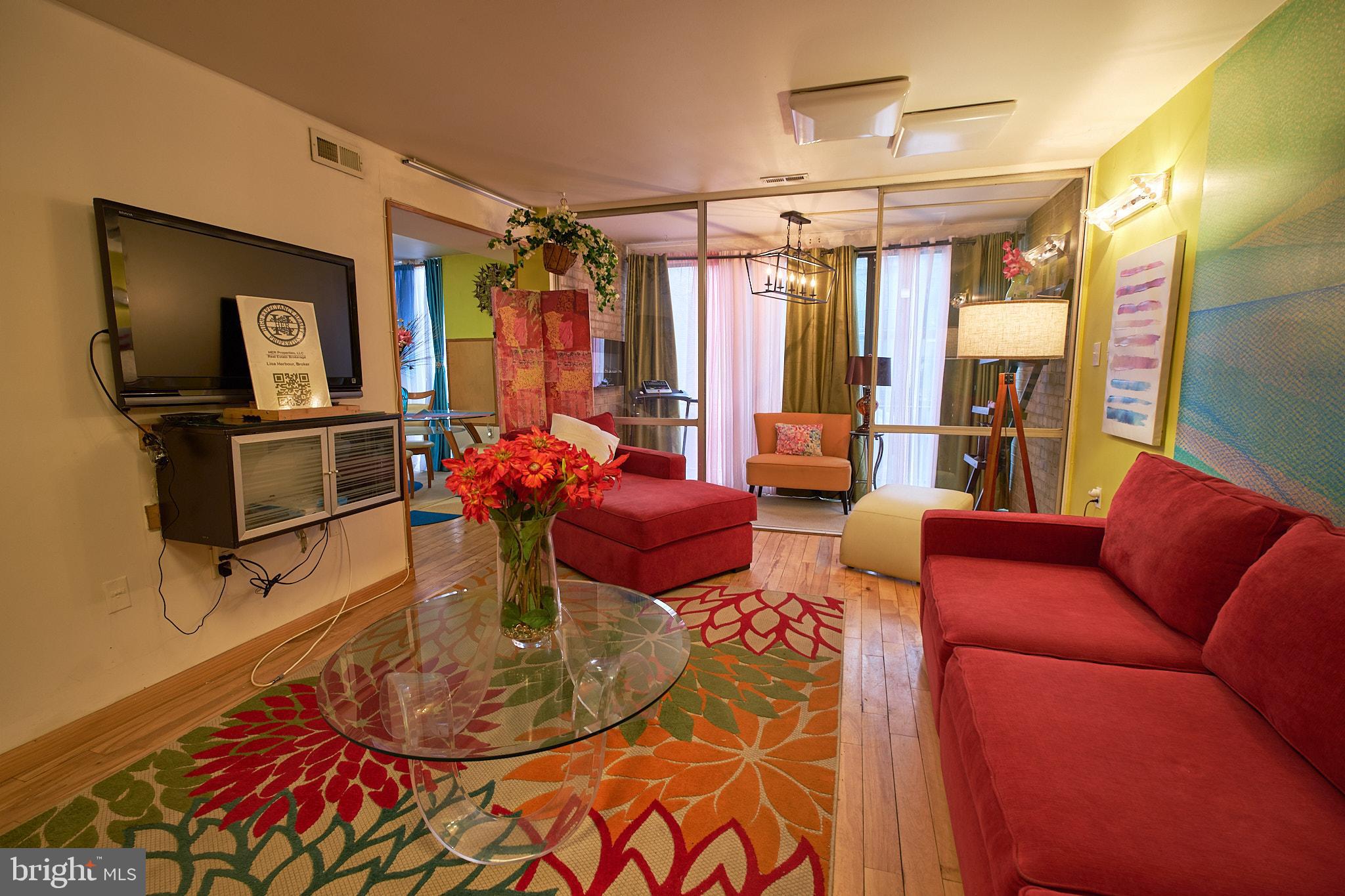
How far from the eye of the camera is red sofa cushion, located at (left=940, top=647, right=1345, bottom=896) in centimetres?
85

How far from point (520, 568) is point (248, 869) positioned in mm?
945

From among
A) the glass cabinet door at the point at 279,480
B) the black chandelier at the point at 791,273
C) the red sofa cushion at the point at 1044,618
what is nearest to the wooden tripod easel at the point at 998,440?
the red sofa cushion at the point at 1044,618

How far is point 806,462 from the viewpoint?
16.5 ft

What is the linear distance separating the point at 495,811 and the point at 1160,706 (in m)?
1.64

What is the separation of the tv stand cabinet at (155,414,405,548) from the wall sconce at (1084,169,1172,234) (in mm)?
3761

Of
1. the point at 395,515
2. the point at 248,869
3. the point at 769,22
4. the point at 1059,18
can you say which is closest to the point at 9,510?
the point at 248,869

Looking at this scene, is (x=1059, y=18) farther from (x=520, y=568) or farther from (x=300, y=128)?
(x=300, y=128)

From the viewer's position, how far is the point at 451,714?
4.61 ft

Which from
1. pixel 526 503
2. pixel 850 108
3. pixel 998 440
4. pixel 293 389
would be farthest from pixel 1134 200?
pixel 293 389

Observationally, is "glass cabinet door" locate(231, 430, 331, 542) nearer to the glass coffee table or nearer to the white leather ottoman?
→ the glass coffee table

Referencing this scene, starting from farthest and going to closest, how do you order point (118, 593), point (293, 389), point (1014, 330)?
point (1014, 330) → point (293, 389) → point (118, 593)

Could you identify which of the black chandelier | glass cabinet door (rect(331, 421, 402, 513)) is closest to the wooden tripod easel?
the black chandelier

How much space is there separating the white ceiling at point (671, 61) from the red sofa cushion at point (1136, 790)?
215 centimetres

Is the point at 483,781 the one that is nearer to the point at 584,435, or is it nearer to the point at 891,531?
the point at 584,435
